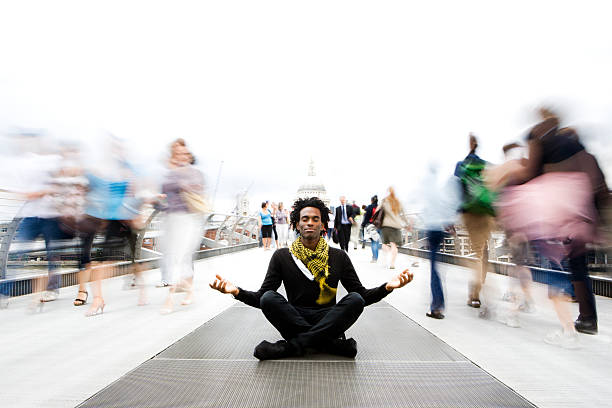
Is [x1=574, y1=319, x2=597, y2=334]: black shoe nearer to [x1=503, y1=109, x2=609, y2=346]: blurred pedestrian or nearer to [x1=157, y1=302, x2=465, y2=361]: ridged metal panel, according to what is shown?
[x1=503, y1=109, x2=609, y2=346]: blurred pedestrian

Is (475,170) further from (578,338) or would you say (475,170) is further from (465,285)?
(465,285)

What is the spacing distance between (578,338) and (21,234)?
5.04m

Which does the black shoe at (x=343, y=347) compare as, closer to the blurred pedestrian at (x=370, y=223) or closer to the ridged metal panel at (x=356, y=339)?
the ridged metal panel at (x=356, y=339)

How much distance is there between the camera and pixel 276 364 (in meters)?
2.54

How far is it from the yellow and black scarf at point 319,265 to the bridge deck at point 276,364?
396mm

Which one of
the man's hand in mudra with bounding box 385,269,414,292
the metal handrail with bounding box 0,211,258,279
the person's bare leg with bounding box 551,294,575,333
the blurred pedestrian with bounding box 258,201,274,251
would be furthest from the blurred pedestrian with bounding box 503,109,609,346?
the blurred pedestrian with bounding box 258,201,274,251

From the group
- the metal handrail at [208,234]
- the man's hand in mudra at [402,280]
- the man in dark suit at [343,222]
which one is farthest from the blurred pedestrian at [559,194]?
the man in dark suit at [343,222]

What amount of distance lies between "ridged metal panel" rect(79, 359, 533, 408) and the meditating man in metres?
0.15

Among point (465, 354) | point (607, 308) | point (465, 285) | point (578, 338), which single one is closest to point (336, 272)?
point (465, 354)

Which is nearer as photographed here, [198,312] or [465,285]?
[198,312]

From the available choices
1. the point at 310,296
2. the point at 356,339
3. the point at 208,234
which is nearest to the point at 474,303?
the point at 356,339

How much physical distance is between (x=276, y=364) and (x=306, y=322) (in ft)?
1.02

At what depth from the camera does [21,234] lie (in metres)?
4.22

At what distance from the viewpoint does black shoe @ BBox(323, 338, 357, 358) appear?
2640 millimetres
